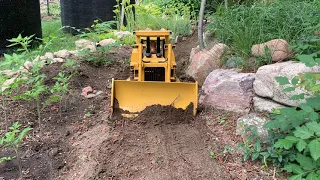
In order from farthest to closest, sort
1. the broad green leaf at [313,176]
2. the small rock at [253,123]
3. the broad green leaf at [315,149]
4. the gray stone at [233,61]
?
the gray stone at [233,61]
the small rock at [253,123]
the broad green leaf at [313,176]
the broad green leaf at [315,149]

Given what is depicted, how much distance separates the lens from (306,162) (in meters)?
2.46

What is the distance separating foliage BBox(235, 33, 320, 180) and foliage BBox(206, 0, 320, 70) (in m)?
1.11

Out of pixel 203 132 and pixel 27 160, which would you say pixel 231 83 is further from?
pixel 27 160

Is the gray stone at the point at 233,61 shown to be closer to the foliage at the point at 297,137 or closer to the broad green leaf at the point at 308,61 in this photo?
the foliage at the point at 297,137

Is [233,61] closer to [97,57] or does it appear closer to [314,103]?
[314,103]

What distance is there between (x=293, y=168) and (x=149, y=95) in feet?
6.19

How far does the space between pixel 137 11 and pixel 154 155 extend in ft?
15.3

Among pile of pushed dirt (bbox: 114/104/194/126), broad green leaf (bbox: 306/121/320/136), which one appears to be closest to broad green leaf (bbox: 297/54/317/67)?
broad green leaf (bbox: 306/121/320/136)

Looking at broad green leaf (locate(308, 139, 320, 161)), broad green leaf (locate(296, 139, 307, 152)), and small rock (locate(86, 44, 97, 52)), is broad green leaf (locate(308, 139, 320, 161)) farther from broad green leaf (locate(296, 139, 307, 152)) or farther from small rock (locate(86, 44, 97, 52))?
small rock (locate(86, 44, 97, 52))

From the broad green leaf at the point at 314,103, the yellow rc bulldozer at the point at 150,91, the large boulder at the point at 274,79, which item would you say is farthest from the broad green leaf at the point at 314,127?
the yellow rc bulldozer at the point at 150,91

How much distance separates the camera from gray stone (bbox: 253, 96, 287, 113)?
11.5 feet

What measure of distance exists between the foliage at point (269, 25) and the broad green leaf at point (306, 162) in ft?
5.44

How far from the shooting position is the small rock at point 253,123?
3.07 meters

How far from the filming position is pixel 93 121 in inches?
154
